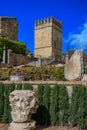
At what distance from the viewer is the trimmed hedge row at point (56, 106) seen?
10.5 m

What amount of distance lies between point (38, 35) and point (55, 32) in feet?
14.0

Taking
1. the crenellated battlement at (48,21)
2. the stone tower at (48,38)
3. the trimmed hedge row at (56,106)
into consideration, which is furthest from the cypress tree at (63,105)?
the crenellated battlement at (48,21)

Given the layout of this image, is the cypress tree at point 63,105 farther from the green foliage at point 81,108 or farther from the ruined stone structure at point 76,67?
the ruined stone structure at point 76,67

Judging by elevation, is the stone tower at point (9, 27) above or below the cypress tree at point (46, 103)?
above

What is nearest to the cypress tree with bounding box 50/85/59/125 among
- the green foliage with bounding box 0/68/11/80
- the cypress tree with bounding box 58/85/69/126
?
the cypress tree with bounding box 58/85/69/126

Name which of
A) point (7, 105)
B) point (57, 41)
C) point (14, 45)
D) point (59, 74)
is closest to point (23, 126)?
point (7, 105)

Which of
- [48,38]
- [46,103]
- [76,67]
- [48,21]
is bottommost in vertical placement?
[46,103]

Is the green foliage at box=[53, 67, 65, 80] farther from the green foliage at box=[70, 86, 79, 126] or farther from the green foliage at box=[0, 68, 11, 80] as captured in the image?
the green foliage at box=[70, 86, 79, 126]

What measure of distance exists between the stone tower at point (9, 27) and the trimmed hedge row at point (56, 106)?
31.2 m

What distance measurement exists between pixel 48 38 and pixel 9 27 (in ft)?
65.2

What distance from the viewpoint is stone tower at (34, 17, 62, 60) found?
202 ft

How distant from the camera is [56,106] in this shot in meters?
10.9

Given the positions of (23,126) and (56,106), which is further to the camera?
(56,106)

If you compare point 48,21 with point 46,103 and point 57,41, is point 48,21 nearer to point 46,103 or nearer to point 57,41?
point 57,41
